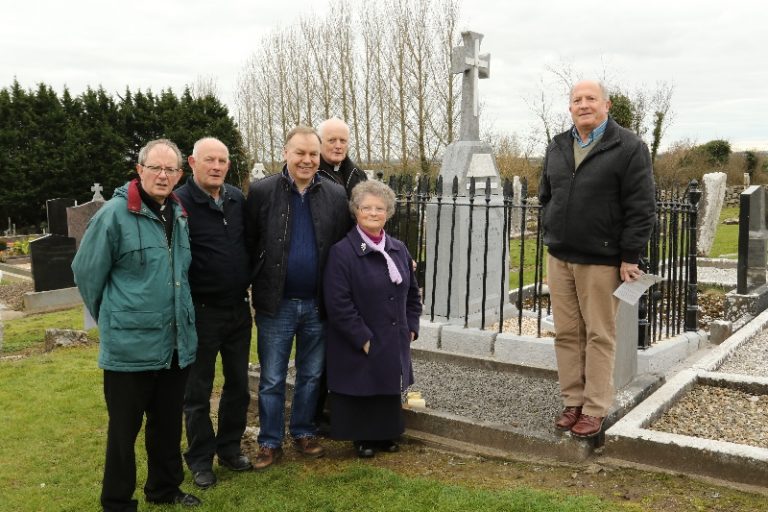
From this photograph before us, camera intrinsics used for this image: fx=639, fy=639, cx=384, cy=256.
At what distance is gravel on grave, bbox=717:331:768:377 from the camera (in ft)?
18.3

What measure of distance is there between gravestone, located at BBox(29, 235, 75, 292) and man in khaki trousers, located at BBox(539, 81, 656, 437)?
11.0 metres

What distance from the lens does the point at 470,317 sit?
262 inches

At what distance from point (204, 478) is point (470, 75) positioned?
504cm

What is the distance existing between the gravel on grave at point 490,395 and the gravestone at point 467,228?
86cm

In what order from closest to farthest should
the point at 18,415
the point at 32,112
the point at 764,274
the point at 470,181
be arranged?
the point at 18,415 → the point at 470,181 → the point at 764,274 → the point at 32,112

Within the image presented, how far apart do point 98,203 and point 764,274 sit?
12380 mm

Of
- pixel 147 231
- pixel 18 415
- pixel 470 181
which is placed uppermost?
pixel 470 181

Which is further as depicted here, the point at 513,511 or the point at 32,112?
the point at 32,112

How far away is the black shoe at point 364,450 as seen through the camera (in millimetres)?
4031

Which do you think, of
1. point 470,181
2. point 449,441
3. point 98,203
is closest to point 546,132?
point 98,203

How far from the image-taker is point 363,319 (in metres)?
3.85

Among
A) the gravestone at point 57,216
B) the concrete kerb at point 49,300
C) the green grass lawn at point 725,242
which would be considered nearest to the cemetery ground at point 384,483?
the concrete kerb at point 49,300

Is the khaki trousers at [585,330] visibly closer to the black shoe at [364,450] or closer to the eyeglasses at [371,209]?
the eyeglasses at [371,209]

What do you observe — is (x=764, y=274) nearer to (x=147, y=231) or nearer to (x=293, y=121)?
(x=147, y=231)
